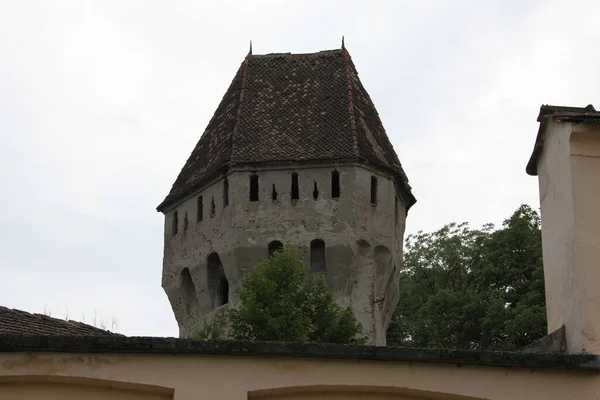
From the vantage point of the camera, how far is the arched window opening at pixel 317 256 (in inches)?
1348

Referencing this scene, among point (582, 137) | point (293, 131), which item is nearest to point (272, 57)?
point (293, 131)

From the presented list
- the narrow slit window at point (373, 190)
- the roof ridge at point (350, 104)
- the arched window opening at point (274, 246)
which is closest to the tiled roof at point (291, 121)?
the roof ridge at point (350, 104)

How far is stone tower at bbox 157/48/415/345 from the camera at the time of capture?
3422cm

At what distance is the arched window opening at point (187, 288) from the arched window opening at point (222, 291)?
1079 millimetres

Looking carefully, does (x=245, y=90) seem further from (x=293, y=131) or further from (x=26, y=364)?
(x=26, y=364)

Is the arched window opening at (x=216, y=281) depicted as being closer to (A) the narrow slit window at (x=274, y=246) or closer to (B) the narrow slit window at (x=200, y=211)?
(B) the narrow slit window at (x=200, y=211)

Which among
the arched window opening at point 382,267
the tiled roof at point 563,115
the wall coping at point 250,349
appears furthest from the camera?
the arched window opening at point 382,267

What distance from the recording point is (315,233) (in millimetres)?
34250

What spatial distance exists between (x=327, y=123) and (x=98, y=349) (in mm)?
29064

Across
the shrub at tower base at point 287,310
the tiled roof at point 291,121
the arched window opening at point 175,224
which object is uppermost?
the tiled roof at point 291,121

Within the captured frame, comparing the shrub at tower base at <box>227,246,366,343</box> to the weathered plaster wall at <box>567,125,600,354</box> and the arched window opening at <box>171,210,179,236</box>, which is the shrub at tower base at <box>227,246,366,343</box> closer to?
the arched window opening at <box>171,210,179,236</box>

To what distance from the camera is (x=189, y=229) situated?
36719mm

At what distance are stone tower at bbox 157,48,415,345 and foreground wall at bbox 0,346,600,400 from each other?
2471cm

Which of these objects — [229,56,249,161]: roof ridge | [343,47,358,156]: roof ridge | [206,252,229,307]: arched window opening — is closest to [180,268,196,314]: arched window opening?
[206,252,229,307]: arched window opening
